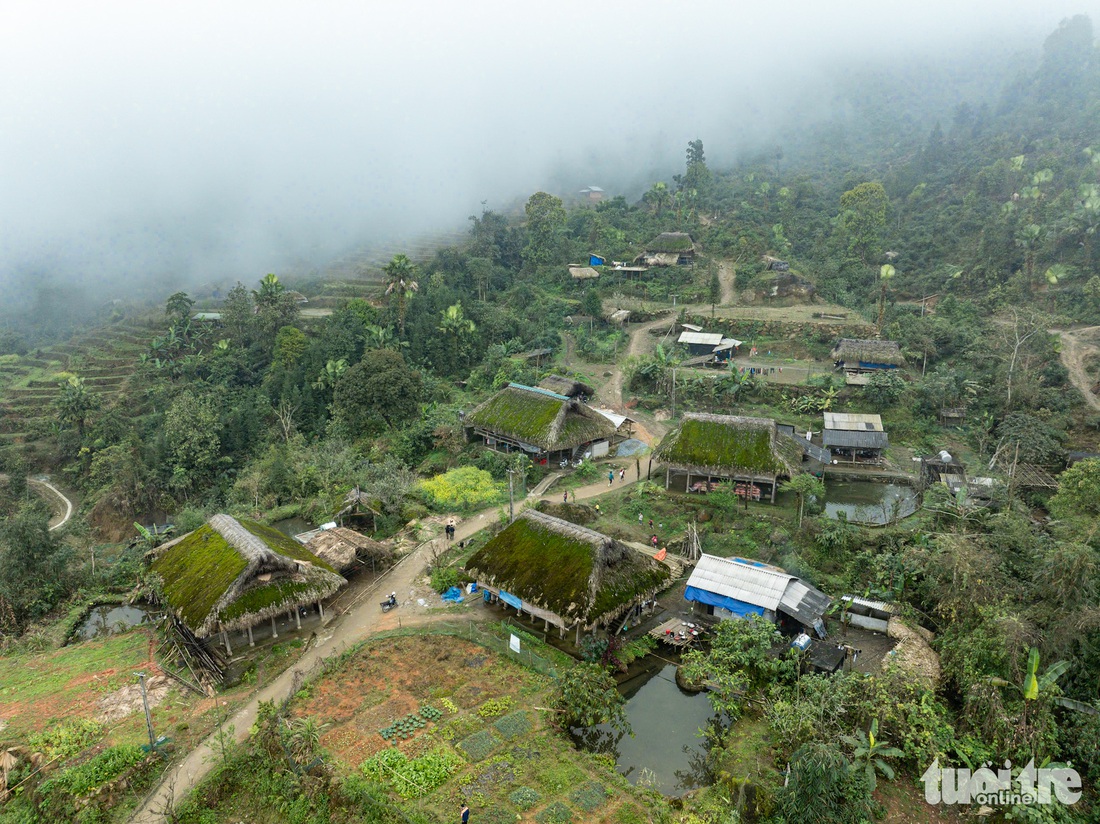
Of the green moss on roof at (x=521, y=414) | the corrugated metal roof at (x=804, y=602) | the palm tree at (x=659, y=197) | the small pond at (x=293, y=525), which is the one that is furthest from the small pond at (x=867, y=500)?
the palm tree at (x=659, y=197)

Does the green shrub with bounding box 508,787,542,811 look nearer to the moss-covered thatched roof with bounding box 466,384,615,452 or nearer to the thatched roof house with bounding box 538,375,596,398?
the moss-covered thatched roof with bounding box 466,384,615,452

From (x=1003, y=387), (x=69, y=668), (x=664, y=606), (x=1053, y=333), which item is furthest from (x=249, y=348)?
(x=1053, y=333)

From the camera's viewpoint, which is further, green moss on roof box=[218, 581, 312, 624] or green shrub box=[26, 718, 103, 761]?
green moss on roof box=[218, 581, 312, 624]

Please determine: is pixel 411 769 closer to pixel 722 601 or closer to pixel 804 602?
pixel 722 601

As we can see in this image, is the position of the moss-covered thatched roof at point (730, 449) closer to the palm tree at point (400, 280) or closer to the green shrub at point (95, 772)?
the green shrub at point (95, 772)

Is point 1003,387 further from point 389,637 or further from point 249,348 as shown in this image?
point 249,348

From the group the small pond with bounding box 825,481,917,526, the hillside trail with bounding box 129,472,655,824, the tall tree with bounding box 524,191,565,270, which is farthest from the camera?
the tall tree with bounding box 524,191,565,270

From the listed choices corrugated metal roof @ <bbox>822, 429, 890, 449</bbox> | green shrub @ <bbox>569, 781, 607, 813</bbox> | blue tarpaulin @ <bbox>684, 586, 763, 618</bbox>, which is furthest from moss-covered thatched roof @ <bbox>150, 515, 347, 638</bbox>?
corrugated metal roof @ <bbox>822, 429, 890, 449</bbox>
